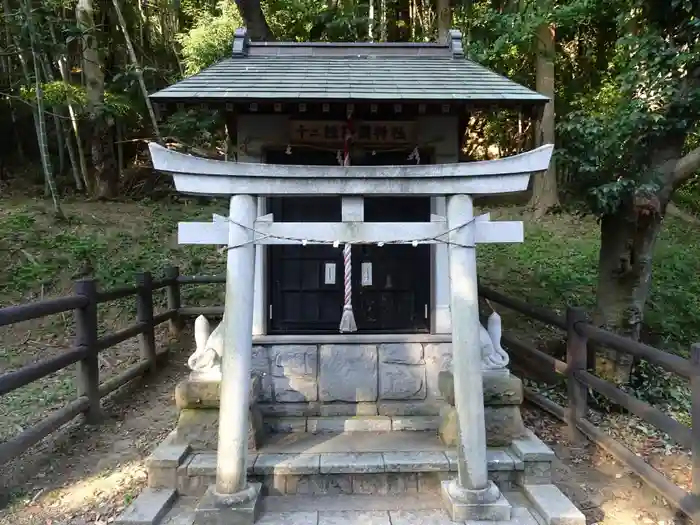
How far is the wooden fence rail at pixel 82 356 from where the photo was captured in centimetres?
385

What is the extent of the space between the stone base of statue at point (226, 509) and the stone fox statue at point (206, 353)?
0.99 meters

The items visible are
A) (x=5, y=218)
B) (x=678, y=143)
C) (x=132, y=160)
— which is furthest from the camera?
(x=132, y=160)

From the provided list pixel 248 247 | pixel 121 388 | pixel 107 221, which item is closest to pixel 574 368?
pixel 248 247

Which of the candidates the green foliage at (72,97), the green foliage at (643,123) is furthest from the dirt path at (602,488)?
the green foliage at (72,97)

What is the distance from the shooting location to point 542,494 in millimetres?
3760

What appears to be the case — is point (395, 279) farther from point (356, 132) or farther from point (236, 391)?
point (236, 391)

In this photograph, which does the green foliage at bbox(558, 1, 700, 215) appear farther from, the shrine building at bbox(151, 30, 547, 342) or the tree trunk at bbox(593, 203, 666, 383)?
the shrine building at bbox(151, 30, 547, 342)

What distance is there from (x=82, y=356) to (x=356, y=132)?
3.28 m

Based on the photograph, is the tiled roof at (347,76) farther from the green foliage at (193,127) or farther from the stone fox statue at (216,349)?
the green foliage at (193,127)

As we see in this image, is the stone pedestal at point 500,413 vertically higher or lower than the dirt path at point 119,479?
higher

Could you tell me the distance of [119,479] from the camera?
4.23 m

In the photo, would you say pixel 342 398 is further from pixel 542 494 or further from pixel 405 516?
pixel 542 494

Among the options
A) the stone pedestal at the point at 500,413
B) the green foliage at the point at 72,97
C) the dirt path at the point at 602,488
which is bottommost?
the dirt path at the point at 602,488

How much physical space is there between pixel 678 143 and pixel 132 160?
14610mm
